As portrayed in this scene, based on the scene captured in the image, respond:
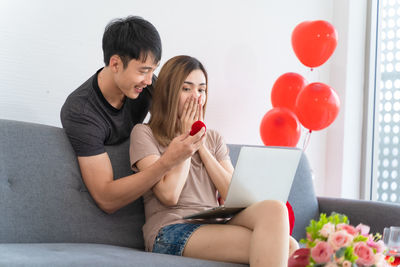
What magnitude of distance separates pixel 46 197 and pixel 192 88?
710 millimetres

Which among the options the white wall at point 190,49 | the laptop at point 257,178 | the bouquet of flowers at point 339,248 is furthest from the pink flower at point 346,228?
the white wall at point 190,49

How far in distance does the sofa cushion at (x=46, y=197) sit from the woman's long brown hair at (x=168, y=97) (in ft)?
1.15

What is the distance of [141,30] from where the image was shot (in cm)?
206

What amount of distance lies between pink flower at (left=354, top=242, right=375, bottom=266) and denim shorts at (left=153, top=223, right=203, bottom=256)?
647 mm

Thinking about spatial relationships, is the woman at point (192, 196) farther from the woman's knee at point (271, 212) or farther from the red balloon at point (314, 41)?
the red balloon at point (314, 41)

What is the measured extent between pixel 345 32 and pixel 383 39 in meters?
0.33

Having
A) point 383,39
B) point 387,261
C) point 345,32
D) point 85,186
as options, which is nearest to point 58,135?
point 85,186

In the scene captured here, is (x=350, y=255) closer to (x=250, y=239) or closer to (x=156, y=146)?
A: (x=250, y=239)

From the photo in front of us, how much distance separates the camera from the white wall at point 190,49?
7.70ft

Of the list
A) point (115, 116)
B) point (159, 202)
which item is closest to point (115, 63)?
point (115, 116)

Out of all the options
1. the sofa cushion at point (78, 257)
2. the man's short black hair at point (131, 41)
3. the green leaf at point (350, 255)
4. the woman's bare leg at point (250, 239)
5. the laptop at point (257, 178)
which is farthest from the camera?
the man's short black hair at point (131, 41)

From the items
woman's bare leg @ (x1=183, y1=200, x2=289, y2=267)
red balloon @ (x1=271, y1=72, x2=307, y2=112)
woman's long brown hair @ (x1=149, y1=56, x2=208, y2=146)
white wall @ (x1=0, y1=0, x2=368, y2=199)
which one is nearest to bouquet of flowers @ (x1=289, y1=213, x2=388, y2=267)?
woman's bare leg @ (x1=183, y1=200, x2=289, y2=267)

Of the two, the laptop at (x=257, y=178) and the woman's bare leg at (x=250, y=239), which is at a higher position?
the laptop at (x=257, y=178)

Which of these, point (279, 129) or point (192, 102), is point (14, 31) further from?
point (279, 129)
